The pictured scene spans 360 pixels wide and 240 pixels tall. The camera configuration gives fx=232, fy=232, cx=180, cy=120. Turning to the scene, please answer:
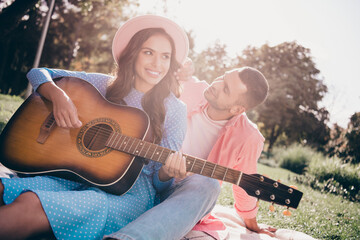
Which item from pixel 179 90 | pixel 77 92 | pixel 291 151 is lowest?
pixel 291 151

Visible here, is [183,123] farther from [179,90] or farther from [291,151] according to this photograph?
[291,151]

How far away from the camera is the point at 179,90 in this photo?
2857mm

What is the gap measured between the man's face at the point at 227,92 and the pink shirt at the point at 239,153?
239 mm

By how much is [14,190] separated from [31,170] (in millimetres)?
306

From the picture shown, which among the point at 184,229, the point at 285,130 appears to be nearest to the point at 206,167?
the point at 184,229

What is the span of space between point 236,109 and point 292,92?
24.7 meters

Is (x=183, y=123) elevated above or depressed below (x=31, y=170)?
above

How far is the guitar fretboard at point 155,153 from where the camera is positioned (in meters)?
1.84

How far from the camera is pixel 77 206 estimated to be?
61.8 inches

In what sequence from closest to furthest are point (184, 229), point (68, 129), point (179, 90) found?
point (184, 229) → point (68, 129) → point (179, 90)

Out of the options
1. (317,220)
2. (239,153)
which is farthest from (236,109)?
(317,220)

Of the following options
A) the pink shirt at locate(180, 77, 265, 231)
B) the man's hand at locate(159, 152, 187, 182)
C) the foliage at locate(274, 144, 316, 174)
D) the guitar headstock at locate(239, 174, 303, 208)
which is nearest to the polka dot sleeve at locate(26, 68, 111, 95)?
the man's hand at locate(159, 152, 187, 182)

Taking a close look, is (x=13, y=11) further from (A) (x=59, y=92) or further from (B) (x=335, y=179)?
(B) (x=335, y=179)

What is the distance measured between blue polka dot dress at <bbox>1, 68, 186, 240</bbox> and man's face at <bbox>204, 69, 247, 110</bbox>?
103cm
